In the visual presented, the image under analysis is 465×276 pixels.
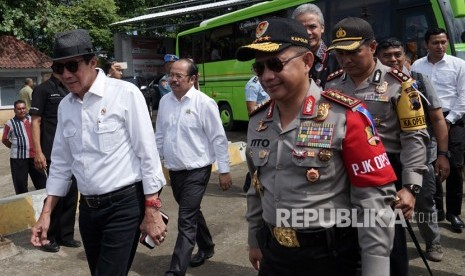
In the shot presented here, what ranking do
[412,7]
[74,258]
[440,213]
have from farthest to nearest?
[412,7] < [440,213] < [74,258]

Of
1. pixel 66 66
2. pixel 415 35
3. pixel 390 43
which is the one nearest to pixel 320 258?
pixel 66 66

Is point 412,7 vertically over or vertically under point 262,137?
over

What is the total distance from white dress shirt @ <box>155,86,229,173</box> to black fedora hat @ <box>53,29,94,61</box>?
152 cm

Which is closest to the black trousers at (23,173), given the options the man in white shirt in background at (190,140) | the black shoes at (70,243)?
the black shoes at (70,243)

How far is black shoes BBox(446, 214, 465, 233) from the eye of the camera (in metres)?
4.78

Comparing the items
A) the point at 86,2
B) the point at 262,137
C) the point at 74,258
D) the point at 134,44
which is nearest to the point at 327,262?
the point at 262,137

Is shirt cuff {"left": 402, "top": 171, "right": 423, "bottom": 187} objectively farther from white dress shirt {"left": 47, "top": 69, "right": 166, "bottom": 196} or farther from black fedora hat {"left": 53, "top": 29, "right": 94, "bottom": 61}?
black fedora hat {"left": 53, "top": 29, "right": 94, "bottom": 61}

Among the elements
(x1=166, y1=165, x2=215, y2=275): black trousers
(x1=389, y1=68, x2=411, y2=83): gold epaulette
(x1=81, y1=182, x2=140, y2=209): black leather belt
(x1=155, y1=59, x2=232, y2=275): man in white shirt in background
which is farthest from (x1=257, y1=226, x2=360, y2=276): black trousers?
(x1=155, y1=59, x2=232, y2=275): man in white shirt in background

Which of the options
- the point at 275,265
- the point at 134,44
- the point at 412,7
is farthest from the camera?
the point at 134,44

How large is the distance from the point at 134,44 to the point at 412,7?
559 inches

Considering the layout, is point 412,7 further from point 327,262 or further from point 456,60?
point 327,262

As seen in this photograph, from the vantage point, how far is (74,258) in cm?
470

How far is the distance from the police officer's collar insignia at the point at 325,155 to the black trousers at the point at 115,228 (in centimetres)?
134
